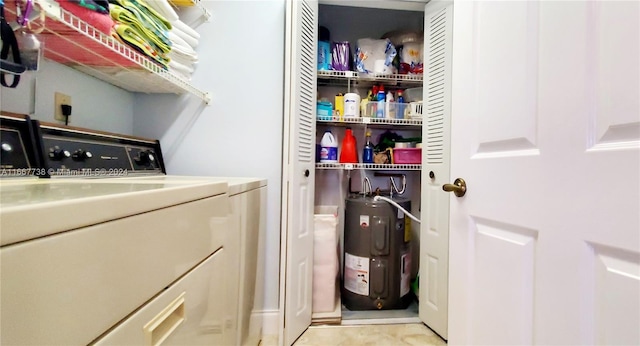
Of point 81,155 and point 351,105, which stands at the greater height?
point 351,105

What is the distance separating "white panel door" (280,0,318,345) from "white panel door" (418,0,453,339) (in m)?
0.79

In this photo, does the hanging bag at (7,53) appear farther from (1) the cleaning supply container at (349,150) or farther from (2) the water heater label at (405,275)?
(2) the water heater label at (405,275)

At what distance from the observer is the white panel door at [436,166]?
1727mm

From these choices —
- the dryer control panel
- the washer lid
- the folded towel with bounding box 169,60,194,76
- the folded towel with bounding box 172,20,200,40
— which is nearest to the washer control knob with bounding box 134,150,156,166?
the dryer control panel

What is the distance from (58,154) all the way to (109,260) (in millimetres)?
808

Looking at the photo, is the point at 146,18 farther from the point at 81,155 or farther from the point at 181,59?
the point at 81,155

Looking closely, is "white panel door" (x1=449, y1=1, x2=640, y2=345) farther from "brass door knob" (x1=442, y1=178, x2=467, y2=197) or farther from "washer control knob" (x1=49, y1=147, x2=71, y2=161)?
"washer control knob" (x1=49, y1=147, x2=71, y2=161)

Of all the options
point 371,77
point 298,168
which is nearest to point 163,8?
point 298,168

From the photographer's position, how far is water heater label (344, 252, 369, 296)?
77.7 inches

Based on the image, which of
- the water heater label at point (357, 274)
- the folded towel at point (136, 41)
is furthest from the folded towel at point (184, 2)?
the water heater label at point (357, 274)

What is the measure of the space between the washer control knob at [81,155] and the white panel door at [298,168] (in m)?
0.86

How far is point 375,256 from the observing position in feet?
6.47

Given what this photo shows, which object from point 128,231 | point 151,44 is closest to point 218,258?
point 128,231

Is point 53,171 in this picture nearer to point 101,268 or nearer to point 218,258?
point 218,258
